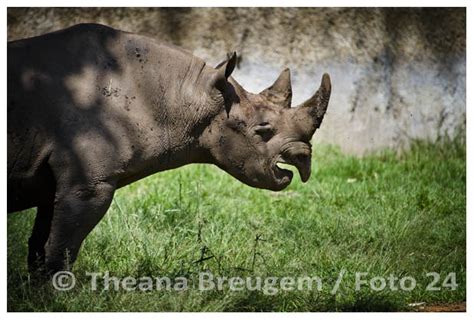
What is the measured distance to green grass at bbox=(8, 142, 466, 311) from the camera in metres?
6.32

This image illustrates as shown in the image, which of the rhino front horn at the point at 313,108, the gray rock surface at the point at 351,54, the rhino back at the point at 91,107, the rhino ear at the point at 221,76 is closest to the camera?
the rhino back at the point at 91,107

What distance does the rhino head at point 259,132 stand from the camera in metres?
6.24

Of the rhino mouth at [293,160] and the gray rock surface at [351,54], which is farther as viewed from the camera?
the gray rock surface at [351,54]

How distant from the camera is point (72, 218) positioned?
5.78 m

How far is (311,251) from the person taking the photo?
7578mm

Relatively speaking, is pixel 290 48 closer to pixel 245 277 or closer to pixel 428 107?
pixel 428 107

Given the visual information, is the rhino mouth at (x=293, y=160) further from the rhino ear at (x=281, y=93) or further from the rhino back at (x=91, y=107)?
the rhino back at (x=91, y=107)

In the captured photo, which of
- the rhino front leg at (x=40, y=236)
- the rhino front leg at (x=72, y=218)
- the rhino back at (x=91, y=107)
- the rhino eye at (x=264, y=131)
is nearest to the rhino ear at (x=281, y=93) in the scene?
the rhino eye at (x=264, y=131)

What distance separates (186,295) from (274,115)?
4.38 feet

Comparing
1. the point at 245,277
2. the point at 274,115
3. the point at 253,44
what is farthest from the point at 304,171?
the point at 253,44

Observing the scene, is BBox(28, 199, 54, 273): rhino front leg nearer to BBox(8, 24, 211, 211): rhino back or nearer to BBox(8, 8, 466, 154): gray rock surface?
BBox(8, 24, 211, 211): rhino back

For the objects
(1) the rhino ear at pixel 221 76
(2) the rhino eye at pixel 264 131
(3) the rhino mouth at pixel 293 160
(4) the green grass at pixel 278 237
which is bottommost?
(4) the green grass at pixel 278 237

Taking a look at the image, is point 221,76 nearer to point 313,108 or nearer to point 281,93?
point 281,93

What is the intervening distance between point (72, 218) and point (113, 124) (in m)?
0.63
